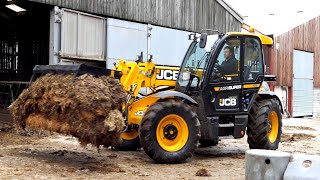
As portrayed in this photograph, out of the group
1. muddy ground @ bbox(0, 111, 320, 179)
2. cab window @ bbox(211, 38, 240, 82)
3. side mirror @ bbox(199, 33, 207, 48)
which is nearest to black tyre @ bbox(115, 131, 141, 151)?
muddy ground @ bbox(0, 111, 320, 179)

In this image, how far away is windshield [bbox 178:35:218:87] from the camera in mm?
9352

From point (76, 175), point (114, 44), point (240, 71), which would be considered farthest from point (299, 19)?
point (76, 175)

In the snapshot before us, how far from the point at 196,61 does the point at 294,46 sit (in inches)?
751

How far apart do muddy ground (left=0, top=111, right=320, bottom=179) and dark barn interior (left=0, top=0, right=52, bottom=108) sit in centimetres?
932

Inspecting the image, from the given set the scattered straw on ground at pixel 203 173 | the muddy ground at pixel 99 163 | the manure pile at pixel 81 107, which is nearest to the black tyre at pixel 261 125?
the muddy ground at pixel 99 163

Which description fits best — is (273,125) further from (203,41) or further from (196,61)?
(203,41)

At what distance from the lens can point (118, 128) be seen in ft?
24.9

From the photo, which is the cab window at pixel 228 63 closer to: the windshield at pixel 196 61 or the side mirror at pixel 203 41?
the windshield at pixel 196 61

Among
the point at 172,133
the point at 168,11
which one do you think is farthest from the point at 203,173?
the point at 168,11

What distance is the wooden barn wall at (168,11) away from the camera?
15773 mm

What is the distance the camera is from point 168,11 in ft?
61.3

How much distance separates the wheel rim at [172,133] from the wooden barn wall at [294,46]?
727 inches

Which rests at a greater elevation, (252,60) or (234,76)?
(252,60)

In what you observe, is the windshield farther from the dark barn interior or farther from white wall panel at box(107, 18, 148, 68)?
the dark barn interior
